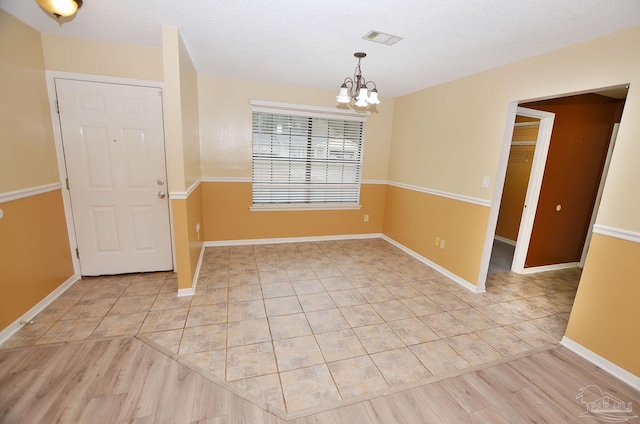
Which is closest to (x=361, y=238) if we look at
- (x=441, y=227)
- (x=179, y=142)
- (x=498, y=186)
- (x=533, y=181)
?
(x=441, y=227)

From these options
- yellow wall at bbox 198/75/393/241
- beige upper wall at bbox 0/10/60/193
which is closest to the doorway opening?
yellow wall at bbox 198/75/393/241

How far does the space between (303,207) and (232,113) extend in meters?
1.73

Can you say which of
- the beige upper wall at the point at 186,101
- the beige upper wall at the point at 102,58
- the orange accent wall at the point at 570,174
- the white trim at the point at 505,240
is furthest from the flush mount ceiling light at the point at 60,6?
the white trim at the point at 505,240

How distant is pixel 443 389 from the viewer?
5.85 feet

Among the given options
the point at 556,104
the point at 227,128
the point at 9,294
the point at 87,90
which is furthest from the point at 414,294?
the point at 87,90

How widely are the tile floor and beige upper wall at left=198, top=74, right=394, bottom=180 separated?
1.45 meters

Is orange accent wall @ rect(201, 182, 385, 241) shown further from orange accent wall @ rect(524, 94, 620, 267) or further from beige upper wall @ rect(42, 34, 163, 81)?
orange accent wall @ rect(524, 94, 620, 267)

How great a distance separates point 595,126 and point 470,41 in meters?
2.56

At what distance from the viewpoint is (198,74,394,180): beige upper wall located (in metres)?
3.76

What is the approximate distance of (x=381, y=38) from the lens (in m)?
2.28

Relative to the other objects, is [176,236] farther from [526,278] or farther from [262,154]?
[526,278]

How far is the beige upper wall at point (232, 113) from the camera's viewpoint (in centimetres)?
376

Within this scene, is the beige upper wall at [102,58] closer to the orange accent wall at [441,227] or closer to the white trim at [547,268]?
the orange accent wall at [441,227]

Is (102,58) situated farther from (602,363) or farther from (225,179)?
(602,363)
